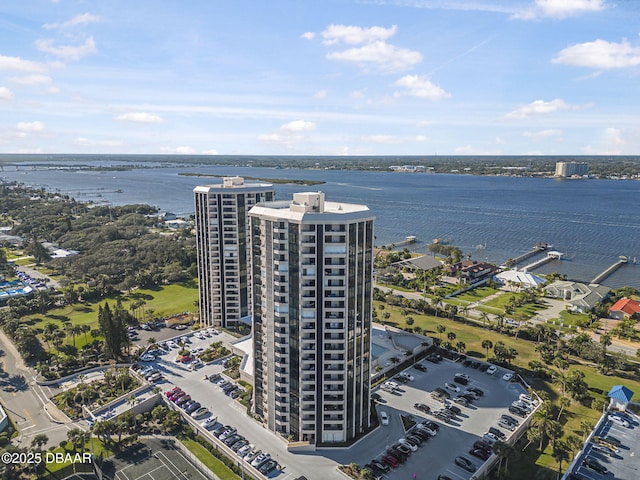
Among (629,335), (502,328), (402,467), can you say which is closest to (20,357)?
(402,467)

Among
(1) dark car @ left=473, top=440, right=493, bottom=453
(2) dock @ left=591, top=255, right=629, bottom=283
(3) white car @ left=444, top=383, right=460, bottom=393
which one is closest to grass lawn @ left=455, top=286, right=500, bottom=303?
(2) dock @ left=591, top=255, right=629, bottom=283

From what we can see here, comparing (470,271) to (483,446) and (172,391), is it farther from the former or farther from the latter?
(172,391)

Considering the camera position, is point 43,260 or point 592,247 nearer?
point 43,260

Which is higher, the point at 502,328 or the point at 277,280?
the point at 277,280

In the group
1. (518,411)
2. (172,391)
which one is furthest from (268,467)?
(518,411)

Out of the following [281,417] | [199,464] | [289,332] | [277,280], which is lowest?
[199,464]

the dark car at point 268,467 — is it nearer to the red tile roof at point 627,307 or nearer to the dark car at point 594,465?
the dark car at point 594,465

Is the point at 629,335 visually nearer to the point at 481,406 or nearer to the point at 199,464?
the point at 481,406

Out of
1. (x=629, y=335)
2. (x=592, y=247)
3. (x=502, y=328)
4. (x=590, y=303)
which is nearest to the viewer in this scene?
(x=629, y=335)
